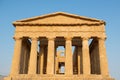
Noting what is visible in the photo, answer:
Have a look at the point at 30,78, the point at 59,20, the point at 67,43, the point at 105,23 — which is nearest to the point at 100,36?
the point at 105,23

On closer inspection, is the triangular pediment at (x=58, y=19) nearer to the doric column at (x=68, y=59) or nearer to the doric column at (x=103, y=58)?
the doric column at (x=68, y=59)

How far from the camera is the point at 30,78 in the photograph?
915 inches

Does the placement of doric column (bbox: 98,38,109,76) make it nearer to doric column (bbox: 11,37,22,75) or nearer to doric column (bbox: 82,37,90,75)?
doric column (bbox: 82,37,90,75)

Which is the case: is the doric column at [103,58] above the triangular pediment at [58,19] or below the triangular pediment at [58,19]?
below

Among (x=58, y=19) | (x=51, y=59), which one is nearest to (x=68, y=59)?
(x=51, y=59)

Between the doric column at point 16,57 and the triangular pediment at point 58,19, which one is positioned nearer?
the doric column at point 16,57

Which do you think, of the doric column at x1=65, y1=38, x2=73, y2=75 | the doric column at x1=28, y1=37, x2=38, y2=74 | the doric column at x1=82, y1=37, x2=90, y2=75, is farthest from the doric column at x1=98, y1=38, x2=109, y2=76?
the doric column at x1=28, y1=37, x2=38, y2=74

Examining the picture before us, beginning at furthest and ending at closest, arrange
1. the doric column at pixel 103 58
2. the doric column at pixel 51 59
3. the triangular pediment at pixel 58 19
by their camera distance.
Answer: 1. the triangular pediment at pixel 58 19
2. the doric column at pixel 51 59
3. the doric column at pixel 103 58

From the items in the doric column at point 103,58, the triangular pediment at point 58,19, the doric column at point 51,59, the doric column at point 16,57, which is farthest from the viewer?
the triangular pediment at point 58,19

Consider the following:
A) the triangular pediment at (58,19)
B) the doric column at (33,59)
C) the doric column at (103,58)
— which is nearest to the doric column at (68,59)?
the triangular pediment at (58,19)

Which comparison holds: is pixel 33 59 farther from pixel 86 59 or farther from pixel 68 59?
pixel 86 59

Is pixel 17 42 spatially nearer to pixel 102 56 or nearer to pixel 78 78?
pixel 78 78

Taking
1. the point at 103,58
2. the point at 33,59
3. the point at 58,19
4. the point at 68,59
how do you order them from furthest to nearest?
the point at 58,19
the point at 33,59
the point at 68,59
the point at 103,58

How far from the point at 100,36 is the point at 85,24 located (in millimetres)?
2868
